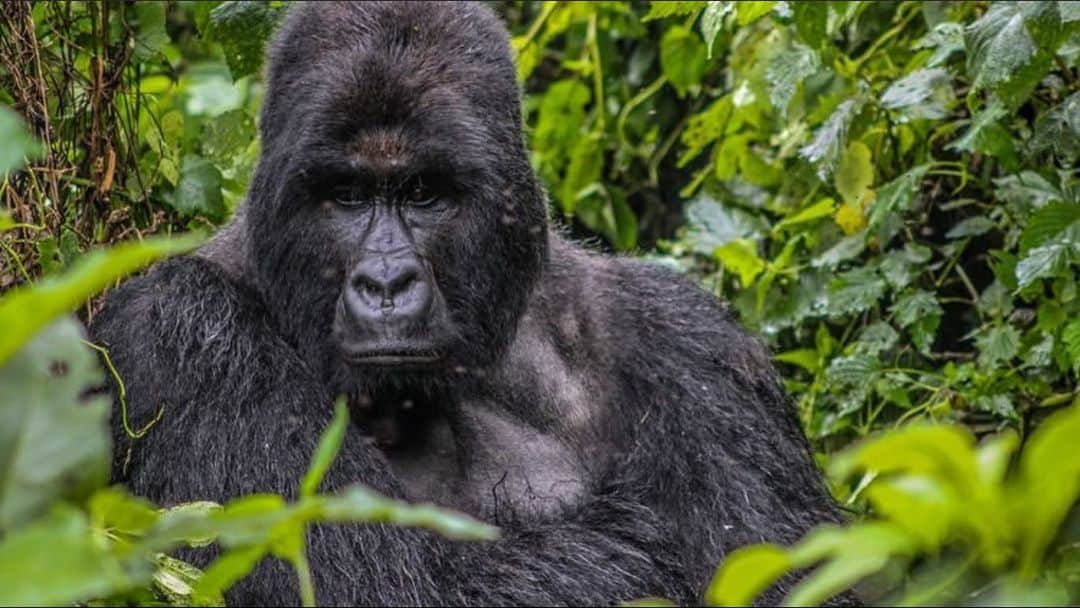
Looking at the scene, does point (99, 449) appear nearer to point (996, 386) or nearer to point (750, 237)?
point (996, 386)

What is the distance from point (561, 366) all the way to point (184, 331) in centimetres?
95

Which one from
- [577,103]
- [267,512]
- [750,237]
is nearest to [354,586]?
[267,512]

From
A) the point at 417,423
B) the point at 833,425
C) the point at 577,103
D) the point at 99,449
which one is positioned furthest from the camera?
the point at 577,103

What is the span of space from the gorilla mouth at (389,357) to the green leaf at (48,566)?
206 centimetres

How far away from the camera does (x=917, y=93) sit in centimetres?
468

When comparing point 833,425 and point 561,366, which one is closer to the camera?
point 561,366

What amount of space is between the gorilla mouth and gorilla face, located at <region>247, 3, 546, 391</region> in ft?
0.05

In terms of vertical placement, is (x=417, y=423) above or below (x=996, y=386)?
above

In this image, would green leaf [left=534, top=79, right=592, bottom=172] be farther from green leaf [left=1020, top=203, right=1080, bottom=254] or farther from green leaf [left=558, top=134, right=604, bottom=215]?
green leaf [left=1020, top=203, right=1080, bottom=254]

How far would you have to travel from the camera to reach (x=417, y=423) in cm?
384

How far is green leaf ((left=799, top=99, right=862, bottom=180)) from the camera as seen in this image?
477cm

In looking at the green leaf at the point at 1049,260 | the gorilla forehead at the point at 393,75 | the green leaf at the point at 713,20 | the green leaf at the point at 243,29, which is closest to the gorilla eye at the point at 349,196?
the gorilla forehead at the point at 393,75

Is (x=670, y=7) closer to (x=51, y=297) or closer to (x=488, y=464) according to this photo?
(x=488, y=464)

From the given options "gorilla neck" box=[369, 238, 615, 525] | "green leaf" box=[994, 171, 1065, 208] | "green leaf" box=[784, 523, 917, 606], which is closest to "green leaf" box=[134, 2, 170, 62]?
"gorilla neck" box=[369, 238, 615, 525]
